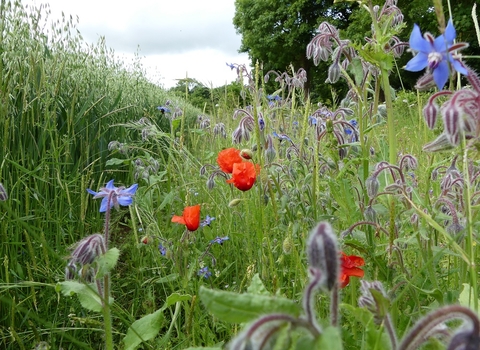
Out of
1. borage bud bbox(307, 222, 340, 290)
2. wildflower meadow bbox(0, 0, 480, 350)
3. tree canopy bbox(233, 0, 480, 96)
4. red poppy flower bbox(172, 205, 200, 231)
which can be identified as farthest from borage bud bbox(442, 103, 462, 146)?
tree canopy bbox(233, 0, 480, 96)

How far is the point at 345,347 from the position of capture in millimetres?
1334

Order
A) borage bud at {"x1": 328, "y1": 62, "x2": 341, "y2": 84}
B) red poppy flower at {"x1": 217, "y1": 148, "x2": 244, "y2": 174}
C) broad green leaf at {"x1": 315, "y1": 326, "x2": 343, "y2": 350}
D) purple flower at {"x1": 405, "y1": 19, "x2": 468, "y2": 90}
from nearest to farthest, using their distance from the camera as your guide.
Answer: broad green leaf at {"x1": 315, "y1": 326, "x2": 343, "y2": 350} → purple flower at {"x1": 405, "y1": 19, "x2": 468, "y2": 90} → borage bud at {"x1": 328, "y1": 62, "x2": 341, "y2": 84} → red poppy flower at {"x1": 217, "y1": 148, "x2": 244, "y2": 174}

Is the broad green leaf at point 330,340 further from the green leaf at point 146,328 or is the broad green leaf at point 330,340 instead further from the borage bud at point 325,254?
the green leaf at point 146,328

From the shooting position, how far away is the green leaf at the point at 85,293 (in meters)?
1.27

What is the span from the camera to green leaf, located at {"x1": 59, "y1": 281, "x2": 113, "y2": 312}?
50.1 inches

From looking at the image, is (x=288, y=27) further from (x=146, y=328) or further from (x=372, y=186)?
(x=146, y=328)

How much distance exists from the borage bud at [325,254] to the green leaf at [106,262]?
69 centimetres

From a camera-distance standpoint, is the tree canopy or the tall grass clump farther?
the tree canopy

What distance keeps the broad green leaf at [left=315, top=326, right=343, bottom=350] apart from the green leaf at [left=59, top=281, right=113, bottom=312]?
89 centimetres

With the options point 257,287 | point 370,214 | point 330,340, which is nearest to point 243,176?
point 370,214

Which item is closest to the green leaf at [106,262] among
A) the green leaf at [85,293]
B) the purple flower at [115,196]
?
the green leaf at [85,293]

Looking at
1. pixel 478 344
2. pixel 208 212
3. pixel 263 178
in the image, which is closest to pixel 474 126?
pixel 478 344

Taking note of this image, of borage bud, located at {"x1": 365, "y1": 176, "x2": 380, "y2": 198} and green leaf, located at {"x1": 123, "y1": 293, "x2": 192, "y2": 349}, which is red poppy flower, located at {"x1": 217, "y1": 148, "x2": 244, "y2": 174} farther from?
green leaf, located at {"x1": 123, "y1": 293, "x2": 192, "y2": 349}

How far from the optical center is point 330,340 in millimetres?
526
